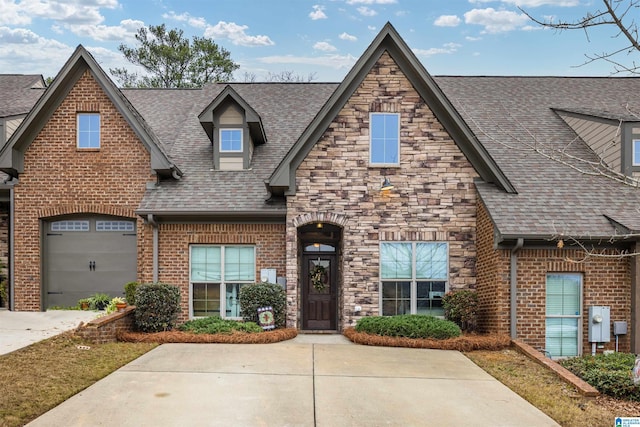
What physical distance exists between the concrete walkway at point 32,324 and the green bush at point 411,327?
640 cm

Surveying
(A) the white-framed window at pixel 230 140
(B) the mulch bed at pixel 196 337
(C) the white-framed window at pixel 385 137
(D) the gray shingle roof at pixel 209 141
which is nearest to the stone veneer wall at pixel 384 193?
(C) the white-framed window at pixel 385 137

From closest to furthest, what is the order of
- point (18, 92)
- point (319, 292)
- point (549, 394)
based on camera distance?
1. point (549, 394)
2. point (319, 292)
3. point (18, 92)

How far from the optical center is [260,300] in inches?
512

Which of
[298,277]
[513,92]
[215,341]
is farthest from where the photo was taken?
[513,92]

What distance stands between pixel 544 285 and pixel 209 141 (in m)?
9.82

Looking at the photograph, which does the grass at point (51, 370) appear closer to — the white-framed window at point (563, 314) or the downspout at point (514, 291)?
the downspout at point (514, 291)

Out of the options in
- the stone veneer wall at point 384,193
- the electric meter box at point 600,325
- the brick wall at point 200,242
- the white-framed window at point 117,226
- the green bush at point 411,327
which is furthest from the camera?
the white-framed window at point 117,226

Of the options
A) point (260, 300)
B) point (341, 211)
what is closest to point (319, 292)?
point (260, 300)

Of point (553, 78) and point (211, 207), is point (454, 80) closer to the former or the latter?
point (553, 78)

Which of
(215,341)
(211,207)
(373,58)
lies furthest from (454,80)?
(215,341)

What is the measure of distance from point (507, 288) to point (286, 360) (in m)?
5.43

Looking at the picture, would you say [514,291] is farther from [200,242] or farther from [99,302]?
[99,302]

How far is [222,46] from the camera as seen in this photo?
33.9 metres

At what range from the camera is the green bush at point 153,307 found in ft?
40.6
